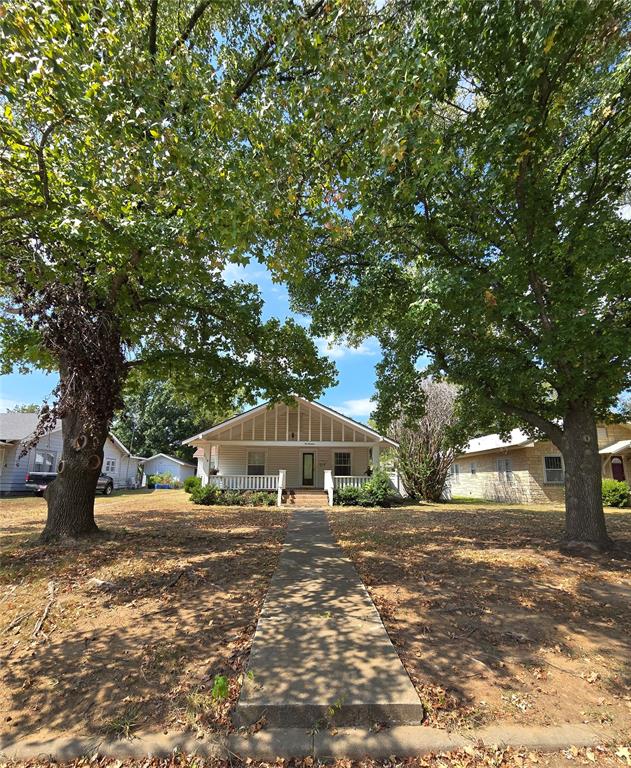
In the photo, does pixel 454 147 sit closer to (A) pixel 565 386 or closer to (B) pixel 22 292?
(A) pixel 565 386

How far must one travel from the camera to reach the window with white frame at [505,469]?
2372 cm

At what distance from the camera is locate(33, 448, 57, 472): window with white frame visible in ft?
85.8

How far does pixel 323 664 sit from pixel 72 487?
664 cm

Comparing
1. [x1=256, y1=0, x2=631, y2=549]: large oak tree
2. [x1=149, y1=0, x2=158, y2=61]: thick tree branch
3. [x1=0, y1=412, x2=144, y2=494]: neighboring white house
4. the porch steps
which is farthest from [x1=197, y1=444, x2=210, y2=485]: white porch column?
[x1=149, y1=0, x2=158, y2=61]: thick tree branch

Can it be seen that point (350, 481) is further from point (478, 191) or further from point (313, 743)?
point (313, 743)

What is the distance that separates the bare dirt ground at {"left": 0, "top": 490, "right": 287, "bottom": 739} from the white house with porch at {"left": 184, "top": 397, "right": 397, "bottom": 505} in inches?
465

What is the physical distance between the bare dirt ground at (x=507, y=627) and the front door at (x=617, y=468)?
1690 cm

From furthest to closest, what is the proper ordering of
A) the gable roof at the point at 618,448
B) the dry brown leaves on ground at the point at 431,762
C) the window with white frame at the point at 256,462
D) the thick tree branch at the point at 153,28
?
1. the window with white frame at the point at 256,462
2. the gable roof at the point at 618,448
3. the thick tree branch at the point at 153,28
4. the dry brown leaves on ground at the point at 431,762

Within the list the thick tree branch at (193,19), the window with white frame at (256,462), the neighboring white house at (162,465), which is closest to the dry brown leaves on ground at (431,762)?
the thick tree branch at (193,19)

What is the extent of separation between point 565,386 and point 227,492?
15.7 m

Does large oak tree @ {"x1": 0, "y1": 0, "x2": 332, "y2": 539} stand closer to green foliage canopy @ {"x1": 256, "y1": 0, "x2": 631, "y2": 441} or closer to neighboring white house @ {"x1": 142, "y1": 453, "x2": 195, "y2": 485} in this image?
green foliage canopy @ {"x1": 256, "y1": 0, "x2": 631, "y2": 441}

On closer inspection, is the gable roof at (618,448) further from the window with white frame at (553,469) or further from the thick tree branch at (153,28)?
the thick tree branch at (153,28)

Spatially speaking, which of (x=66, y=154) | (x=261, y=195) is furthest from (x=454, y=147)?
(x=66, y=154)

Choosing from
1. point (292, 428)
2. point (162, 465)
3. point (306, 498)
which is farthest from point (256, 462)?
point (162, 465)
